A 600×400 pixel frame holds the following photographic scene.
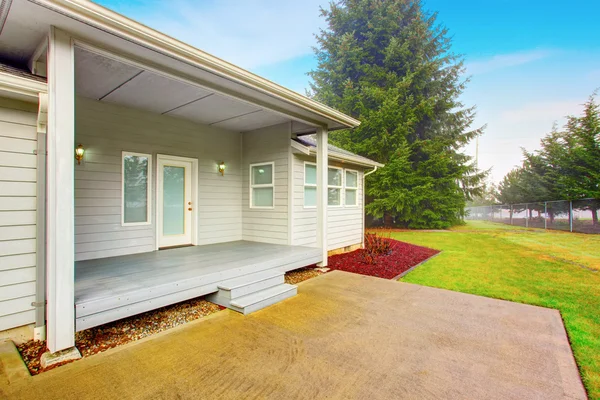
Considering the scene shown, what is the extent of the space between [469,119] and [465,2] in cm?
536

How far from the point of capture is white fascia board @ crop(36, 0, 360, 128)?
7.43ft

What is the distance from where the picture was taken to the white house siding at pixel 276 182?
6047mm

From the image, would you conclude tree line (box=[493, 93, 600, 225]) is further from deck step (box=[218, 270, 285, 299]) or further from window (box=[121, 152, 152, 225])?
window (box=[121, 152, 152, 225])

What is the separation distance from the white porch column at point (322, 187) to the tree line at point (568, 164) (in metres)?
13.6

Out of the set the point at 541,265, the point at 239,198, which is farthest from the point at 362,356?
the point at 541,265

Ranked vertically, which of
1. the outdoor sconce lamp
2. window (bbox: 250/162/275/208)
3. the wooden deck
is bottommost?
the wooden deck

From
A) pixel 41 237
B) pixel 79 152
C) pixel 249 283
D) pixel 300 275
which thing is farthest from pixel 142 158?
pixel 300 275

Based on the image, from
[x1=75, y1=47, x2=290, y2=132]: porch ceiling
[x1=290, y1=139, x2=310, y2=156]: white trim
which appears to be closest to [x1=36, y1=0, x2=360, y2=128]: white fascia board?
[x1=75, y1=47, x2=290, y2=132]: porch ceiling

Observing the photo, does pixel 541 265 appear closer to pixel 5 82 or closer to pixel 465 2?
pixel 5 82

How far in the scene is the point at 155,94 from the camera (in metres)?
4.31

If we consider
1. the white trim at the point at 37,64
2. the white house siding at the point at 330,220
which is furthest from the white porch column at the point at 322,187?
the white trim at the point at 37,64

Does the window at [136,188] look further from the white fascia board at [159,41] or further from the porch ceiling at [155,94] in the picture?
the white fascia board at [159,41]

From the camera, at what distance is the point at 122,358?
2461 millimetres

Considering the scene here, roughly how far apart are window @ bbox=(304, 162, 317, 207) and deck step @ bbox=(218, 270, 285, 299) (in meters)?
2.30
